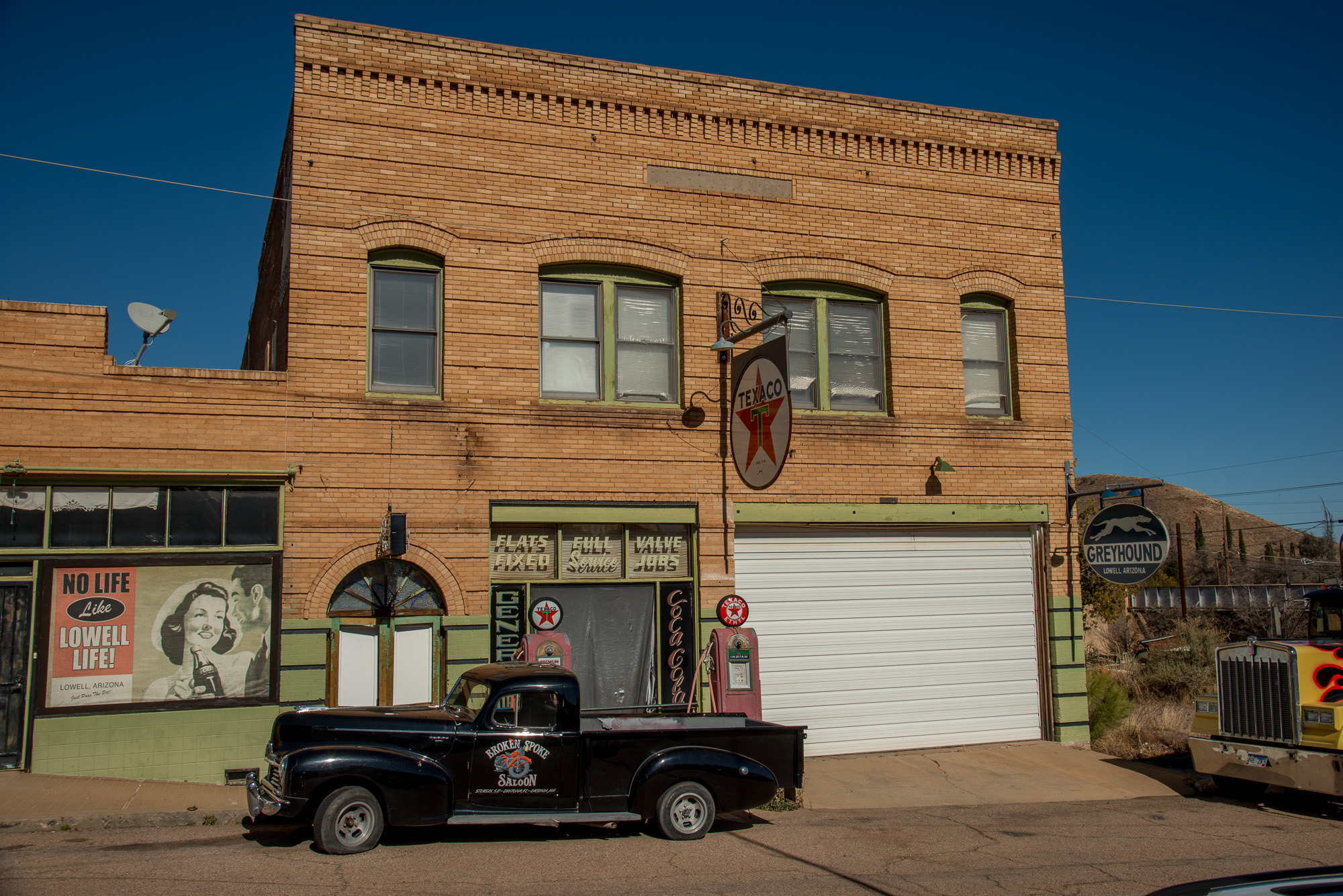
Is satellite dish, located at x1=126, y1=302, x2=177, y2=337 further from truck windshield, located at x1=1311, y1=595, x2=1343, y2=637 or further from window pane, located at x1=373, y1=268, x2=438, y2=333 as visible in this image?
truck windshield, located at x1=1311, y1=595, x2=1343, y2=637

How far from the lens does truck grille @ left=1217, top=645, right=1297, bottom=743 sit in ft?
34.6

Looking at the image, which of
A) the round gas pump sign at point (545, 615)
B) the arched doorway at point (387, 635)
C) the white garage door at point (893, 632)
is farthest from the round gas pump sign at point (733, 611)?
the arched doorway at point (387, 635)

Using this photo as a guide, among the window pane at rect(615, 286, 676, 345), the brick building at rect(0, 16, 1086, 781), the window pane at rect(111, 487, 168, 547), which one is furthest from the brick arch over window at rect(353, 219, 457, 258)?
the window pane at rect(111, 487, 168, 547)

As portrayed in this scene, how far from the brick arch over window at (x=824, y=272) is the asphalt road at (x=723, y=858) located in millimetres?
6872

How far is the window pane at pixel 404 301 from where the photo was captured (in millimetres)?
11953

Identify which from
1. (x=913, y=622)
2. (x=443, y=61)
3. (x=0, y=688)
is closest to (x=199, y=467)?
(x=0, y=688)

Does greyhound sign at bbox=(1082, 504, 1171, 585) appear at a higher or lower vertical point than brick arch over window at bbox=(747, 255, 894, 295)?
lower

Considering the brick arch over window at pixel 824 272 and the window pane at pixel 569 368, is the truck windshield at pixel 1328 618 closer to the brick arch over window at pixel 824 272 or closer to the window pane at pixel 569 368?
the brick arch over window at pixel 824 272

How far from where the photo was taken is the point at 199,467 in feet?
35.8

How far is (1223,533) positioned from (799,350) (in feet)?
274

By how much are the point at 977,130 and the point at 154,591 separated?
12.4m

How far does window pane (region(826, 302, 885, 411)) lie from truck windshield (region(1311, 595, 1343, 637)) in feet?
18.7

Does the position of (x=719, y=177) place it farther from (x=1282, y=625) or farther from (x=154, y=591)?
(x=1282, y=625)

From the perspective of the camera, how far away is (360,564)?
37.0ft
